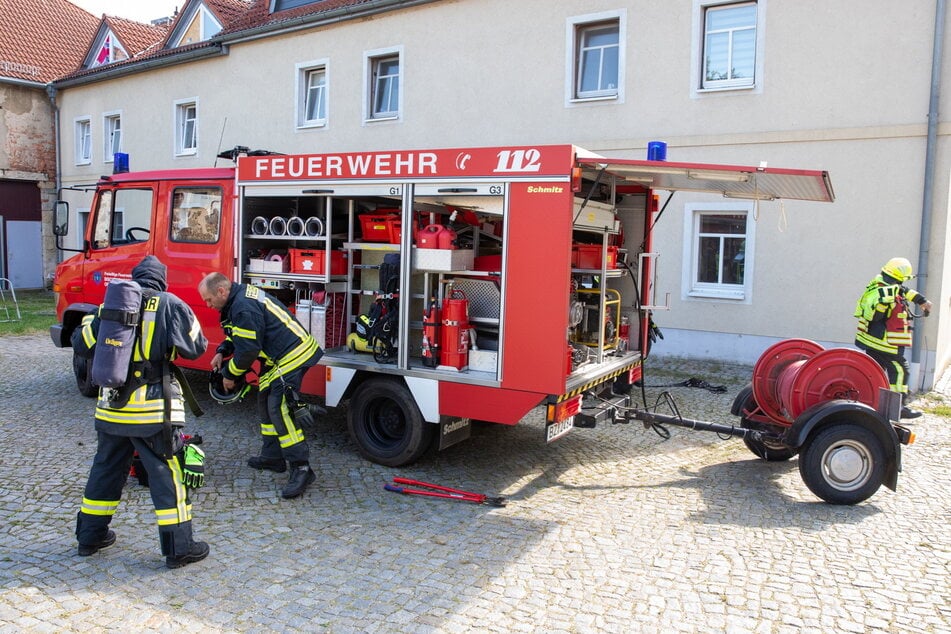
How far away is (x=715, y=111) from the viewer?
36.7ft

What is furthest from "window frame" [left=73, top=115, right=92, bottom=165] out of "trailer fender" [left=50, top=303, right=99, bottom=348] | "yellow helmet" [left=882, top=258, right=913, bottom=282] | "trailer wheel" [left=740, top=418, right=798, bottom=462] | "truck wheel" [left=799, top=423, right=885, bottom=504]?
"truck wheel" [left=799, top=423, right=885, bottom=504]

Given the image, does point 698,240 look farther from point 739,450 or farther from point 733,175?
point 733,175

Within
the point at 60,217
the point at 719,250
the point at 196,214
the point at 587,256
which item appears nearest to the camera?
the point at 587,256

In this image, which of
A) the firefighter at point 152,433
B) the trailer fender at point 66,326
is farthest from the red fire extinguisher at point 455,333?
the trailer fender at point 66,326

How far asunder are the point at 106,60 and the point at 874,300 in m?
22.4

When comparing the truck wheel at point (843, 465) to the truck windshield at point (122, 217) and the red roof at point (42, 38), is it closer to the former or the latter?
the truck windshield at point (122, 217)

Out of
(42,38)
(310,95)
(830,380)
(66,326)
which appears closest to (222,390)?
(66,326)

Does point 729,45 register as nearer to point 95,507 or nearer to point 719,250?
point 719,250

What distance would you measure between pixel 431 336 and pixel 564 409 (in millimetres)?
1137

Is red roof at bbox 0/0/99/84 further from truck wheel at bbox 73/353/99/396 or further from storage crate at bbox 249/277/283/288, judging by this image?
storage crate at bbox 249/277/283/288

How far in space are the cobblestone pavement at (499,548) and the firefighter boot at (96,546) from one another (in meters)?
0.06

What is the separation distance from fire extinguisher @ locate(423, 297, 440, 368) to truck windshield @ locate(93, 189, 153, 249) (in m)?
3.39

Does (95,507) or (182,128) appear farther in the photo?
(182,128)

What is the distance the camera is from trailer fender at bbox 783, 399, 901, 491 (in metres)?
5.09
